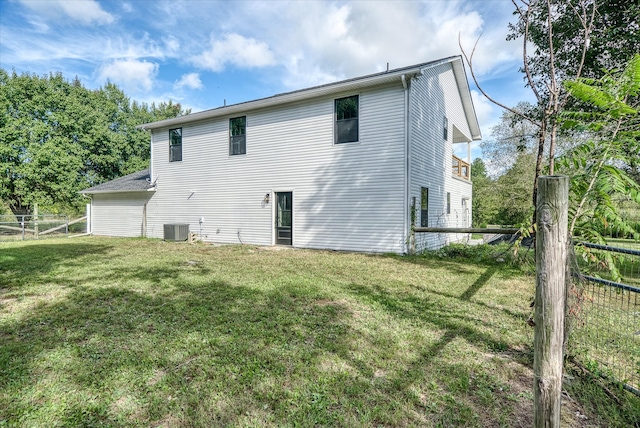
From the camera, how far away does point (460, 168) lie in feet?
48.3

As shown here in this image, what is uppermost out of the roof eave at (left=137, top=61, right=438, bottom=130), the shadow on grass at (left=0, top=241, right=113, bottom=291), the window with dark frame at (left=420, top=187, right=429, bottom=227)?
the roof eave at (left=137, top=61, right=438, bottom=130)

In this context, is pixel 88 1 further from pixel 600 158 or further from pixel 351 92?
pixel 600 158

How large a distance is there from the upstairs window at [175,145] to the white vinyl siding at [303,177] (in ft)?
0.97

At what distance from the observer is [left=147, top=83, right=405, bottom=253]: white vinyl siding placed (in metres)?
9.02

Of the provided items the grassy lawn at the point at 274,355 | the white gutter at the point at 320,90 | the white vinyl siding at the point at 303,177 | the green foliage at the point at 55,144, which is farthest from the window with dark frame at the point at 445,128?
the green foliage at the point at 55,144

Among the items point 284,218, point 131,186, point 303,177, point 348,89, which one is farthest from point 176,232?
point 348,89

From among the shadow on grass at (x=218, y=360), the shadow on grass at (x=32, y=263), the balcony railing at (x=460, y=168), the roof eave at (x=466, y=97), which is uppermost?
the roof eave at (x=466, y=97)

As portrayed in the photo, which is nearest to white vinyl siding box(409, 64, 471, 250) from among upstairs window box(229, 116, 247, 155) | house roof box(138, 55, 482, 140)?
house roof box(138, 55, 482, 140)

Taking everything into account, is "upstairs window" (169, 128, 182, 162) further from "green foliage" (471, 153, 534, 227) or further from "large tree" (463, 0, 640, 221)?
"green foliage" (471, 153, 534, 227)

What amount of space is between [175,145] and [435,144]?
35.4 ft

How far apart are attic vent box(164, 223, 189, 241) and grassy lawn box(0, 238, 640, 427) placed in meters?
6.91

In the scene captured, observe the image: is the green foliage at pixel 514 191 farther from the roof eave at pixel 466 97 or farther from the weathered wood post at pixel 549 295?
the weathered wood post at pixel 549 295

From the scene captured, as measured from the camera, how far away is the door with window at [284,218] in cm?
1073

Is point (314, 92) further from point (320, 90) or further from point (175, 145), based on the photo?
point (175, 145)
